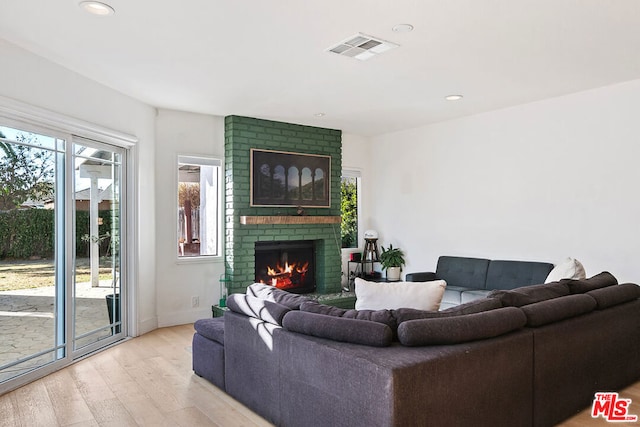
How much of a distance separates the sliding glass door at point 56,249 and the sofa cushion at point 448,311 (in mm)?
3078

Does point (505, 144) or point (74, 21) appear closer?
point (74, 21)

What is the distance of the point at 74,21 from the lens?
3182 mm

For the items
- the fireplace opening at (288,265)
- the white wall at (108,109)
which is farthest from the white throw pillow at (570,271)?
the white wall at (108,109)

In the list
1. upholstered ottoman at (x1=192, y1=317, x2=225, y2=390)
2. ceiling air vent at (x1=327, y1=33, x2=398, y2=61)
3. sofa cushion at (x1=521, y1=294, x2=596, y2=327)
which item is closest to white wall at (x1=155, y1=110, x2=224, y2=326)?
upholstered ottoman at (x1=192, y1=317, x2=225, y2=390)

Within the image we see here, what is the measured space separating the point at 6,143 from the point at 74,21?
119 centimetres

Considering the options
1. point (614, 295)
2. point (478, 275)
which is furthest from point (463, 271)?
point (614, 295)

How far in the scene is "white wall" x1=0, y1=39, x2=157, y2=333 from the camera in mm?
3680

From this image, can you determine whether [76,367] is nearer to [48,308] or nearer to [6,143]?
[48,308]

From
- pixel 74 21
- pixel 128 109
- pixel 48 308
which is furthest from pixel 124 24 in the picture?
pixel 48 308

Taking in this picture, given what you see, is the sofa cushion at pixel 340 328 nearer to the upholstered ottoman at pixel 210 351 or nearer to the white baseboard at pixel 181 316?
the upholstered ottoman at pixel 210 351

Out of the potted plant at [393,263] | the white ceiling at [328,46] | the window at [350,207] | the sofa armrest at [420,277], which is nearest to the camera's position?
the white ceiling at [328,46]

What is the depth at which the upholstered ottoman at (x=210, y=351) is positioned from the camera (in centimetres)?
356

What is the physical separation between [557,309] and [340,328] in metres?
1.46

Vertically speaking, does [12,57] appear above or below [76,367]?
above
